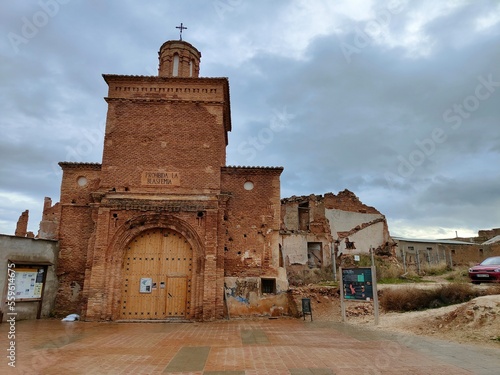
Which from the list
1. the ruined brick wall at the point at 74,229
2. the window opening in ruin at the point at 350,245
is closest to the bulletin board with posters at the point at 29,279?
the ruined brick wall at the point at 74,229

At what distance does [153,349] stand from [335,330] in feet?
18.5

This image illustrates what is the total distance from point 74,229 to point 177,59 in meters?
9.47

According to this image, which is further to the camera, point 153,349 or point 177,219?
point 177,219

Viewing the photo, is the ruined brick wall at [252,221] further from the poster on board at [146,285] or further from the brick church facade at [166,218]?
the poster on board at [146,285]

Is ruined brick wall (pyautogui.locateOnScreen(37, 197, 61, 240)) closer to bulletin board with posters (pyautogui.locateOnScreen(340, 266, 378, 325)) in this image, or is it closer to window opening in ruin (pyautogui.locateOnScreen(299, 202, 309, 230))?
bulletin board with posters (pyautogui.locateOnScreen(340, 266, 378, 325))

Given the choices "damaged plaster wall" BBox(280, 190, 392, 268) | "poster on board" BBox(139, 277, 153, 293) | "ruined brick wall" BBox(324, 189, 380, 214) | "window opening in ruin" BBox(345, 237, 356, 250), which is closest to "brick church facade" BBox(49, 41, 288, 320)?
"poster on board" BBox(139, 277, 153, 293)

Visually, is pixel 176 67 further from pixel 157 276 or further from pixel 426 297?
pixel 426 297

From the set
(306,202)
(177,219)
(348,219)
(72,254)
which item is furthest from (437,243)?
(72,254)

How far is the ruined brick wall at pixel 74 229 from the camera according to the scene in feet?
49.1

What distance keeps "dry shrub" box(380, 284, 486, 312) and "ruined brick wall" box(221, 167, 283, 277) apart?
15.1 feet

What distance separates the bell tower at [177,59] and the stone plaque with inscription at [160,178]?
18.2 feet

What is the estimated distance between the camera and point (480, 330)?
9.56m

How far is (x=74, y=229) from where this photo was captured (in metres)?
15.6

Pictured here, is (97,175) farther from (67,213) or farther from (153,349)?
(153,349)
